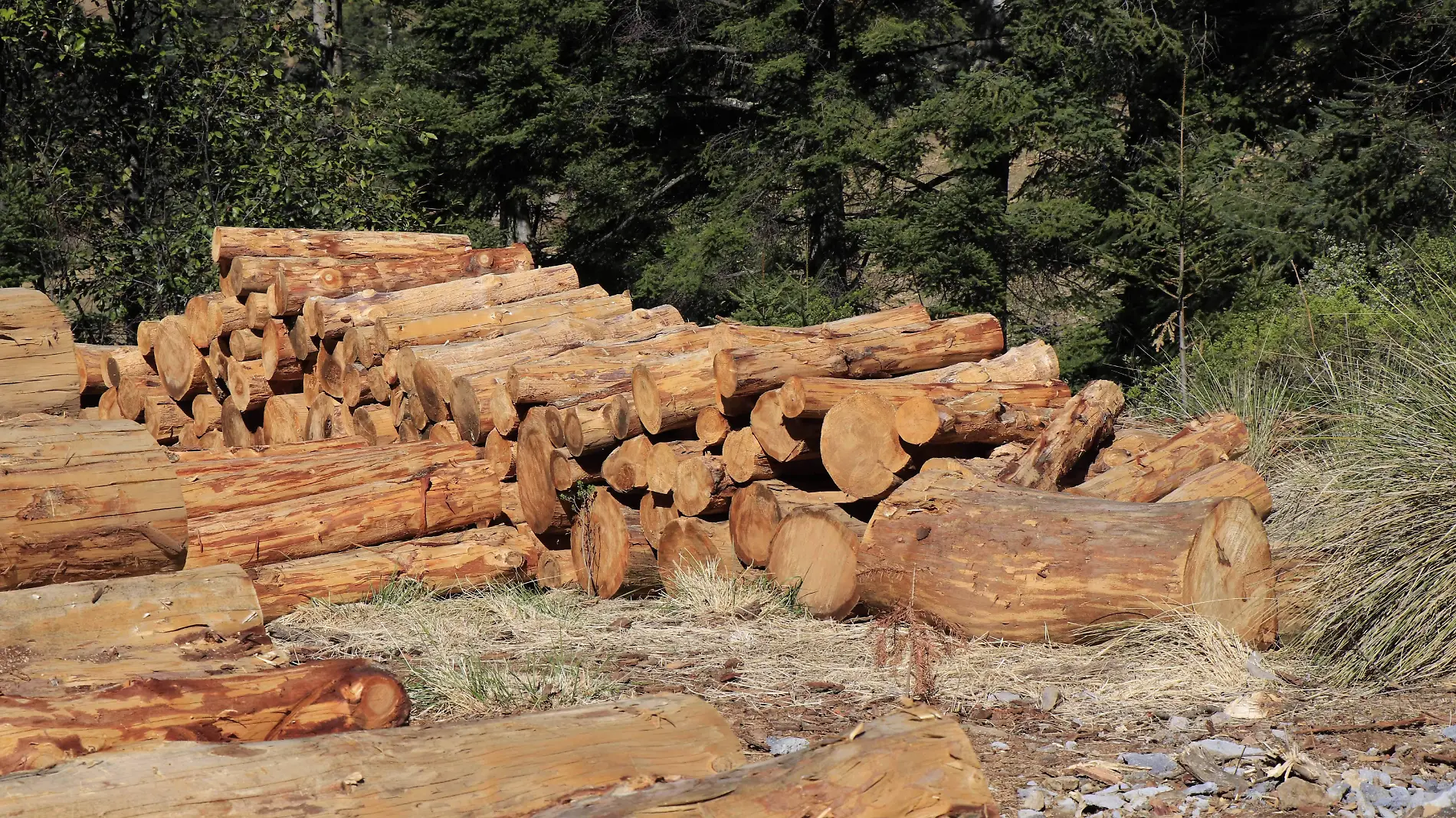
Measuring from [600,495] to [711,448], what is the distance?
0.69m

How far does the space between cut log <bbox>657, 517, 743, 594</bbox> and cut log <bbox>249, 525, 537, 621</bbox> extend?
904 mm

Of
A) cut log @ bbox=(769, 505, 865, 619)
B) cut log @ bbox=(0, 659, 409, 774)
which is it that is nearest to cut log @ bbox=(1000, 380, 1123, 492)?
cut log @ bbox=(769, 505, 865, 619)

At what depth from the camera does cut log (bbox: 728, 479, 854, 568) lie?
6.20 metres

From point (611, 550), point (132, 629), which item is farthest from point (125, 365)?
point (132, 629)

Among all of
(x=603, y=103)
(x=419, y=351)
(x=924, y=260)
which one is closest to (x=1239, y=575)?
(x=419, y=351)

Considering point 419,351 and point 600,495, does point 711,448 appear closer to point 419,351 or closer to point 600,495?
point 600,495

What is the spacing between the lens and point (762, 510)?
6.24m

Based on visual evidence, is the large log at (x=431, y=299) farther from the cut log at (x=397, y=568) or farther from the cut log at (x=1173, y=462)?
the cut log at (x=1173, y=462)

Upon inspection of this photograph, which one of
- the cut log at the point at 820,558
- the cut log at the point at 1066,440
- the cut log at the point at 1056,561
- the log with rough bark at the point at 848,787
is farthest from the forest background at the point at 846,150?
the log with rough bark at the point at 848,787

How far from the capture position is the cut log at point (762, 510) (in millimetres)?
6199

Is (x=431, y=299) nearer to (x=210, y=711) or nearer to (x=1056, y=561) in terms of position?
(x=1056, y=561)

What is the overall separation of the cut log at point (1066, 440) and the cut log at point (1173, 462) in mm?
137

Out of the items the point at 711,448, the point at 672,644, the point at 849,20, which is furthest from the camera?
the point at 849,20

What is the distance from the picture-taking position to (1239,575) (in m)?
4.95
